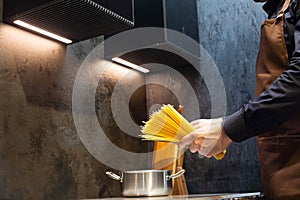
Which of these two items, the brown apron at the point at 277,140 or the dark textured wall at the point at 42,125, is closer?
the brown apron at the point at 277,140

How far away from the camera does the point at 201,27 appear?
2195mm

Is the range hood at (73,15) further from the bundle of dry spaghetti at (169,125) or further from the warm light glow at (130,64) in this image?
the bundle of dry spaghetti at (169,125)

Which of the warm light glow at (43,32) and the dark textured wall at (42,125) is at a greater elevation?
the warm light glow at (43,32)

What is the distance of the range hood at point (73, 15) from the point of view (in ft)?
4.56

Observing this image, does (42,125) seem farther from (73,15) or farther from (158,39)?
(158,39)

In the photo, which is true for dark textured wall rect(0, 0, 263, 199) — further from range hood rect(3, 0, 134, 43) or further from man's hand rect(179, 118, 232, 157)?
man's hand rect(179, 118, 232, 157)

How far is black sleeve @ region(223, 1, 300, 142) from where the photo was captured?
39.1 inches

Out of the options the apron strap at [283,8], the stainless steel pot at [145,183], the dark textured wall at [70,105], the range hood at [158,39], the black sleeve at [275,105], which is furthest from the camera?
the range hood at [158,39]

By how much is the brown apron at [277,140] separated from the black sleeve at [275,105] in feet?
0.28

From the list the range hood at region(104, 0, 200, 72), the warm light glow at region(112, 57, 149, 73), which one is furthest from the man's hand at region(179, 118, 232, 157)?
the warm light glow at region(112, 57, 149, 73)

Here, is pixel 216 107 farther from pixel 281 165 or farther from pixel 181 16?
pixel 281 165

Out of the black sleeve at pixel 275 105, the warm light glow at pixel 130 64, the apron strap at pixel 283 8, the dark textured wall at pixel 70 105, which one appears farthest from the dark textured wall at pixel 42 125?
the apron strap at pixel 283 8

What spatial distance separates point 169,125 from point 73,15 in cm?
61

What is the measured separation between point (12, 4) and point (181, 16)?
0.93 m
